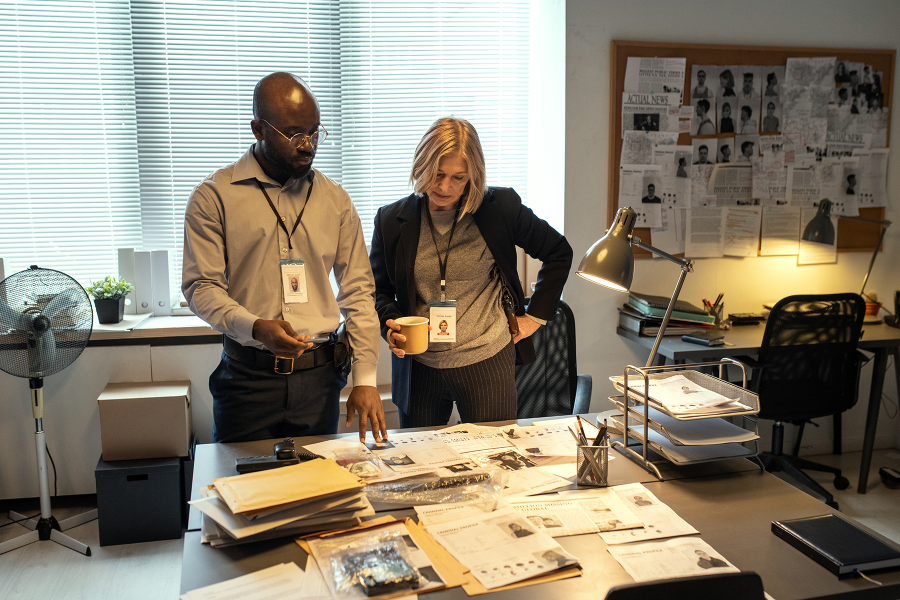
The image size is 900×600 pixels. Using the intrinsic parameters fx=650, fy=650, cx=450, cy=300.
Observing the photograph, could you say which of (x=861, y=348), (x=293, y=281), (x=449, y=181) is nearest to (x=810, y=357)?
(x=861, y=348)

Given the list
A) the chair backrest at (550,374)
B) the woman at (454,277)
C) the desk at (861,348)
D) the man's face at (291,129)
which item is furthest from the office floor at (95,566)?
the man's face at (291,129)

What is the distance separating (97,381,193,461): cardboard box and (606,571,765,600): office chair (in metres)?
2.45

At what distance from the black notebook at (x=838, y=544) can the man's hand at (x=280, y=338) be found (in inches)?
44.7

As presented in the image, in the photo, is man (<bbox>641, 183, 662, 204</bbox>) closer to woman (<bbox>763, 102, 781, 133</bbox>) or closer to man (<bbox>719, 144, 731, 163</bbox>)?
man (<bbox>719, 144, 731, 163</bbox>)

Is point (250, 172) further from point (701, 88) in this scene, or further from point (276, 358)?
point (701, 88)

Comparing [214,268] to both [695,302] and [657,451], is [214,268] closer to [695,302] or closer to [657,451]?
[657,451]

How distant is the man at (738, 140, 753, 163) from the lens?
11.7 ft

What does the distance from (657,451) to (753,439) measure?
235 mm

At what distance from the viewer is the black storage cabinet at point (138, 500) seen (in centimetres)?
280

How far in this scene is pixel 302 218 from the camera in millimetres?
1889

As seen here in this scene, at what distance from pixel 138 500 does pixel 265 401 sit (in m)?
1.42

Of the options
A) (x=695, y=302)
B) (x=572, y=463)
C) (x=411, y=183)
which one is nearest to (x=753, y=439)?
(x=572, y=463)

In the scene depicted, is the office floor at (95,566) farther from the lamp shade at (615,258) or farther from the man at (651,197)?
the lamp shade at (615,258)

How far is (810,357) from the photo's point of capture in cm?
307
